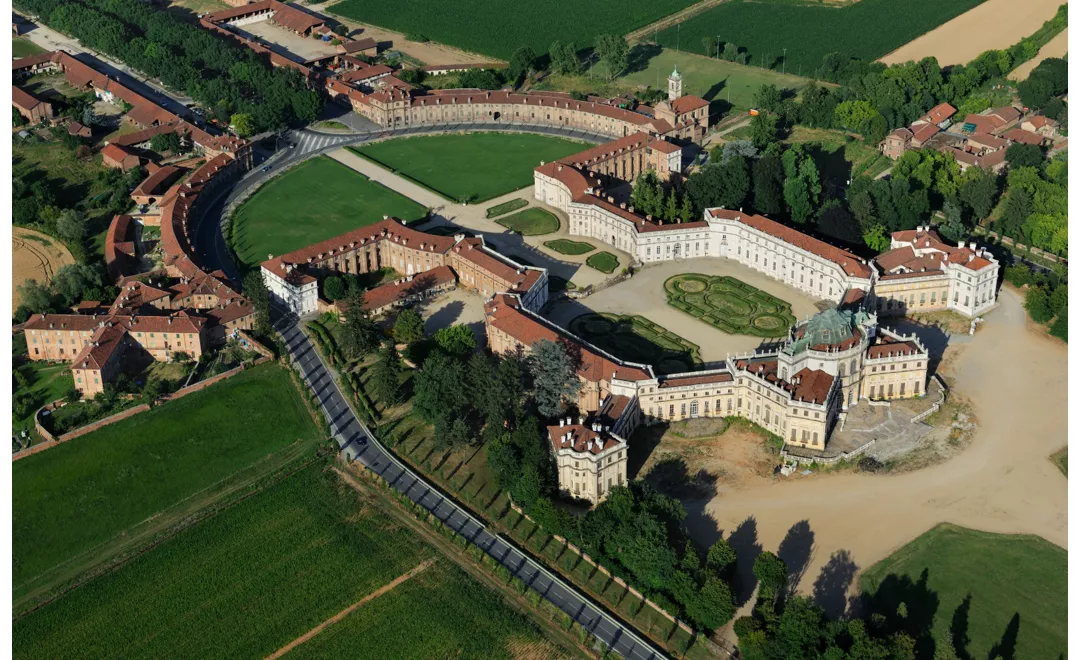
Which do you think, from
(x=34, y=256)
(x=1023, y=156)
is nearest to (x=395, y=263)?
(x=34, y=256)

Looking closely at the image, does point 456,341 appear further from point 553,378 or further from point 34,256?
point 34,256

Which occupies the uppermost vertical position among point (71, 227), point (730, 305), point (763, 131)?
point (763, 131)

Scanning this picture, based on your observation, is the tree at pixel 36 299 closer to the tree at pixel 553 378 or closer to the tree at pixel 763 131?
the tree at pixel 553 378

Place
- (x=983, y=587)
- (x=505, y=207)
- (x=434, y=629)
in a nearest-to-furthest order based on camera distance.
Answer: (x=434, y=629) → (x=983, y=587) → (x=505, y=207)

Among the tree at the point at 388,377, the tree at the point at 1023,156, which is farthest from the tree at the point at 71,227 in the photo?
the tree at the point at 1023,156

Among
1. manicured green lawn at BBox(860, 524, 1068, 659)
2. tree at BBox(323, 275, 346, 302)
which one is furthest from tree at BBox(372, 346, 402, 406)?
manicured green lawn at BBox(860, 524, 1068, 659)

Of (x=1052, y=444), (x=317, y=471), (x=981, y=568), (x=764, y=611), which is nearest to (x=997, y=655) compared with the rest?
(x=981, y=568)

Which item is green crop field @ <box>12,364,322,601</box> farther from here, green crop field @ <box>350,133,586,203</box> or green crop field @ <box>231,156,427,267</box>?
green crop field @ <box>350,133,586,203</box>
